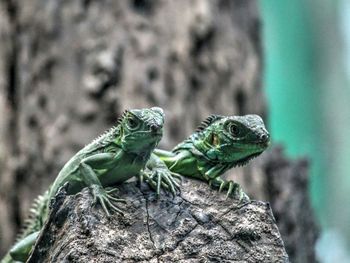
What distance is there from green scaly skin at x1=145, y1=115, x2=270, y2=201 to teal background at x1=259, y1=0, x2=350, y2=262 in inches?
268

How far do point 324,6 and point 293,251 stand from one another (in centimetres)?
919

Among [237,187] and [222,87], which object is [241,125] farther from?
[222,87]

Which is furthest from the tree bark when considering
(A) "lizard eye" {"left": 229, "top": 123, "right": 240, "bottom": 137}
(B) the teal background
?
(B) the teal background

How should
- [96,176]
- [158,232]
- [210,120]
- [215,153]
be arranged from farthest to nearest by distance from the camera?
[210,120], [215,153], [96,176], [158,232]

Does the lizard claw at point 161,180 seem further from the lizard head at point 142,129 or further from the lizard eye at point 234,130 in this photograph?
the lizard eye at point 234,130

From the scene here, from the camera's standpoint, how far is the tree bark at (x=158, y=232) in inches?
138

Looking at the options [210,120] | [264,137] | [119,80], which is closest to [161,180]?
[264,137]

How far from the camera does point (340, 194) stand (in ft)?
43.5

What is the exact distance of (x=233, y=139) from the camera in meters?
4.16

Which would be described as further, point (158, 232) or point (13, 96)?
point (13, 96)

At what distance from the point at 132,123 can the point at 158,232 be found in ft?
1.91

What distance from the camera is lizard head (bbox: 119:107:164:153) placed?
376 cm

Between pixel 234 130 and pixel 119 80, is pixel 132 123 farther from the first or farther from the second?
pixel 119 80

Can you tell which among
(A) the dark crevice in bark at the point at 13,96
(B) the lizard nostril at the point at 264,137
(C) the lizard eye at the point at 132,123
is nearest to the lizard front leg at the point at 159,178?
(C) the lizard eye at the point at 132,123
